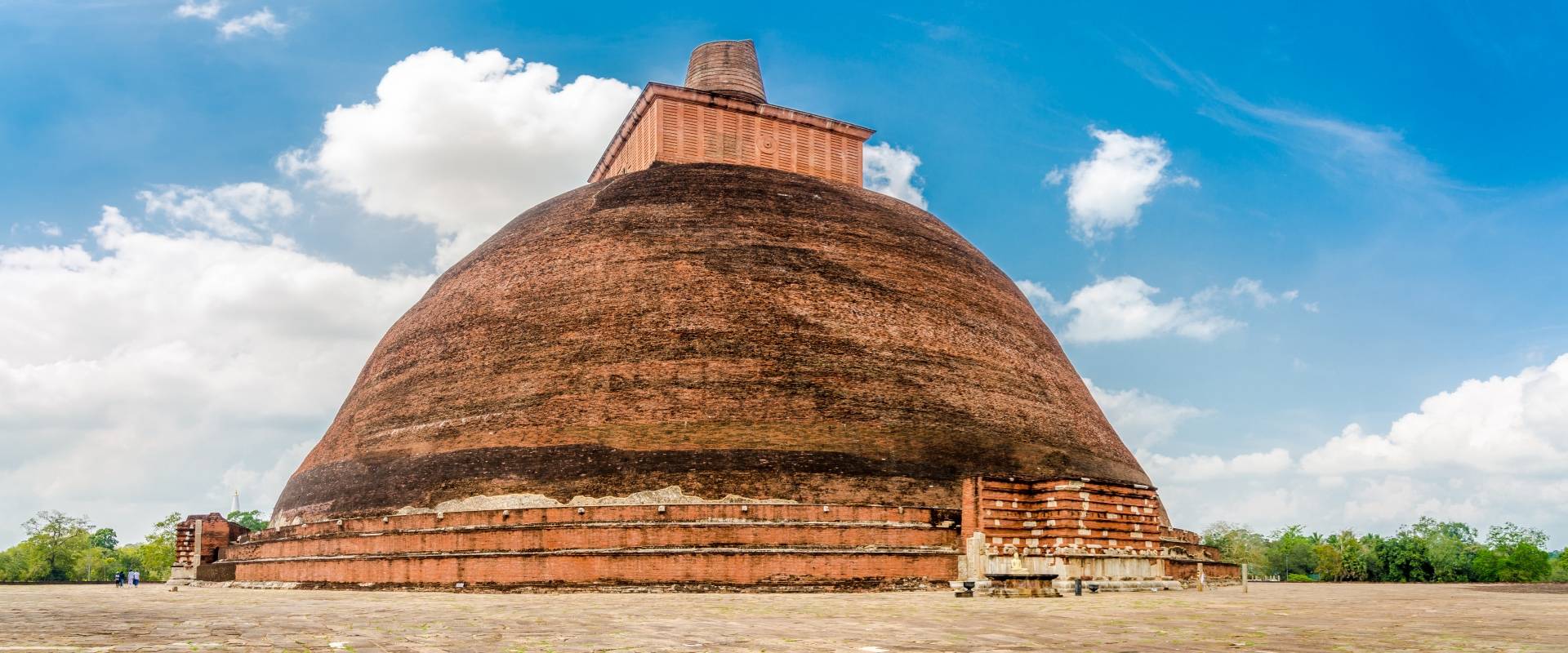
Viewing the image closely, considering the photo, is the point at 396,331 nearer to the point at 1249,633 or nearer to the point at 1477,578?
the point at 1249,633

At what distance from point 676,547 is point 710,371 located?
3815 millimetres

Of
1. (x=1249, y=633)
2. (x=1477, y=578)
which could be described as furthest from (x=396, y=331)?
(x=1477, y=578)

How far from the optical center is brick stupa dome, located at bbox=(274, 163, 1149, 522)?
19.1m

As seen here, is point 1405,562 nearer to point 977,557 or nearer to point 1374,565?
point 1374,565

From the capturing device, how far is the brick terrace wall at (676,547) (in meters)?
17.0

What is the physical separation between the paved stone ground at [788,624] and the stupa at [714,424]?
2892mm

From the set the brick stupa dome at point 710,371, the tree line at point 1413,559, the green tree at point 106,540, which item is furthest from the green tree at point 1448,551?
the green tree at point 106,540

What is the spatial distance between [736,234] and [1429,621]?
1512 cm

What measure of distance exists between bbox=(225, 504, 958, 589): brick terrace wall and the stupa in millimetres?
38

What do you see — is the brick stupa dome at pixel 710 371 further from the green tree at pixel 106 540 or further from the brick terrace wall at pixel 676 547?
the green tree at pixel 106 540

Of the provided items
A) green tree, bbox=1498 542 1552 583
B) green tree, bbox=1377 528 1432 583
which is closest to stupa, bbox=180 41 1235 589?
green tree, bbox=1377 528 1432 583

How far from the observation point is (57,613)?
11.2 meters

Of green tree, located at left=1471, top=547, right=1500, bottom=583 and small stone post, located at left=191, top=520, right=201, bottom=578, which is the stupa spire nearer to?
small stone post, located at left=191, top=520, right=201, bottom=578

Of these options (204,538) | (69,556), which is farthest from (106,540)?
(204,538)
